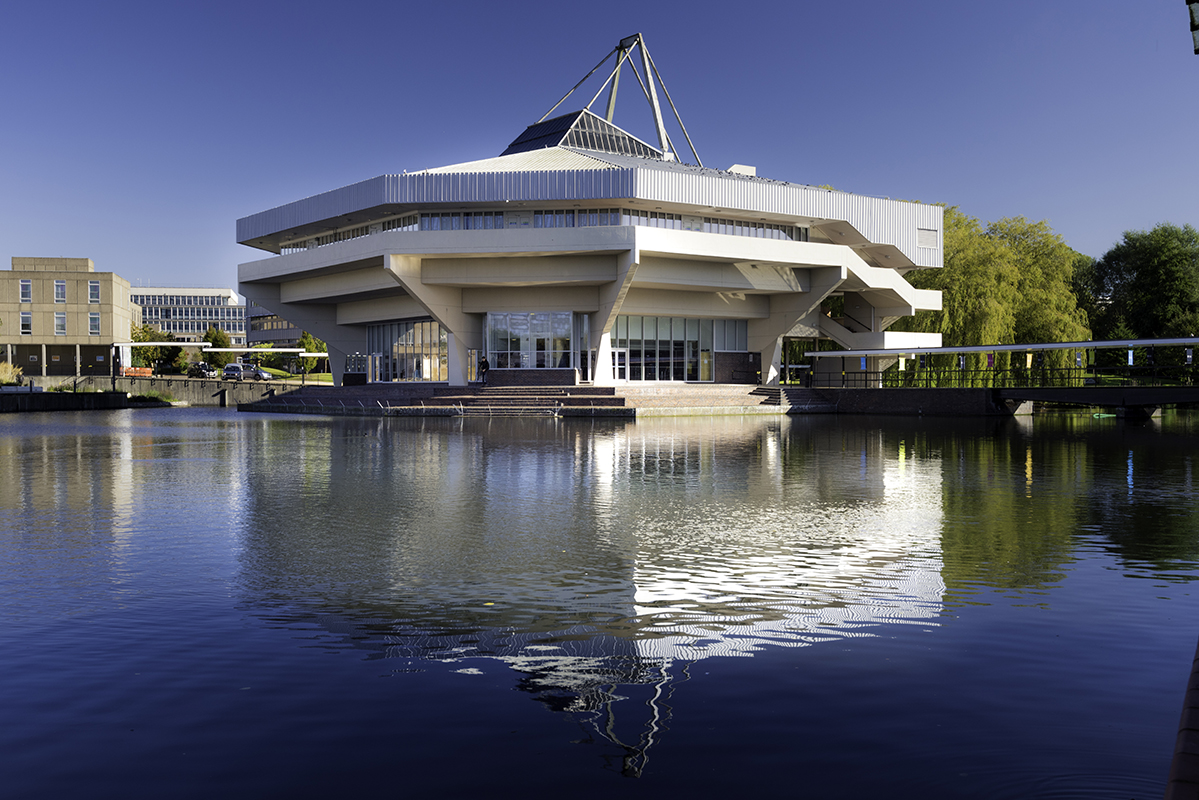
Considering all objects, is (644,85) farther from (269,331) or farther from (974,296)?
(269,331)

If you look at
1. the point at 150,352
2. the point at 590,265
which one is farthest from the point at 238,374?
the point at 590,265

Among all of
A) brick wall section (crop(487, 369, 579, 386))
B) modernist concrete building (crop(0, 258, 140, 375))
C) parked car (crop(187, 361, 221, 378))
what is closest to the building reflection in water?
brick wall section (crop(487, 369, 579, 386))

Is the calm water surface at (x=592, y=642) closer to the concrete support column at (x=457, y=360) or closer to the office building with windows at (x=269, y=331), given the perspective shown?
the concrete support column at (x=457, y=360)

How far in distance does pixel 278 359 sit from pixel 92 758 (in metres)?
136

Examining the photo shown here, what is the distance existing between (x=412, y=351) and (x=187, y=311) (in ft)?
479

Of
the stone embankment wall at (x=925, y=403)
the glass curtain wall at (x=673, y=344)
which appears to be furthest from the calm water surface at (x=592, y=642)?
the glass curtain wall at (x=673, y=344)

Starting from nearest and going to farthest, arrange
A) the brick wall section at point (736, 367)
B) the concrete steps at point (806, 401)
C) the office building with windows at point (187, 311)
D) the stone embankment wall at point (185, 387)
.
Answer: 1. the concrete steps at point (806, 401)
2. the brick wall section at point (736, 367)
3. the stone embankment wall at point (185, 387)
4. the office building with windows at point (187, 311)

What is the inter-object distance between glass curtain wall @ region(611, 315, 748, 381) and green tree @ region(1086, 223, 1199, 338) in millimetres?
31869

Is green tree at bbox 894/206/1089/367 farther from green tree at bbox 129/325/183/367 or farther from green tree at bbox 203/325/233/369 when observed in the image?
green tree at bbox 203/325/233/369

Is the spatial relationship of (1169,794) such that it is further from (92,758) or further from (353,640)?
(353,640)

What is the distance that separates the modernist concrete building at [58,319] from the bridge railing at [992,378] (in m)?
57.3

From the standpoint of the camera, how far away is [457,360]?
2128 inches

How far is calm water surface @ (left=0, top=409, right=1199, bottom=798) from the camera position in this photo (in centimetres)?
394

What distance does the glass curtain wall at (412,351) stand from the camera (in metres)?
59.0
